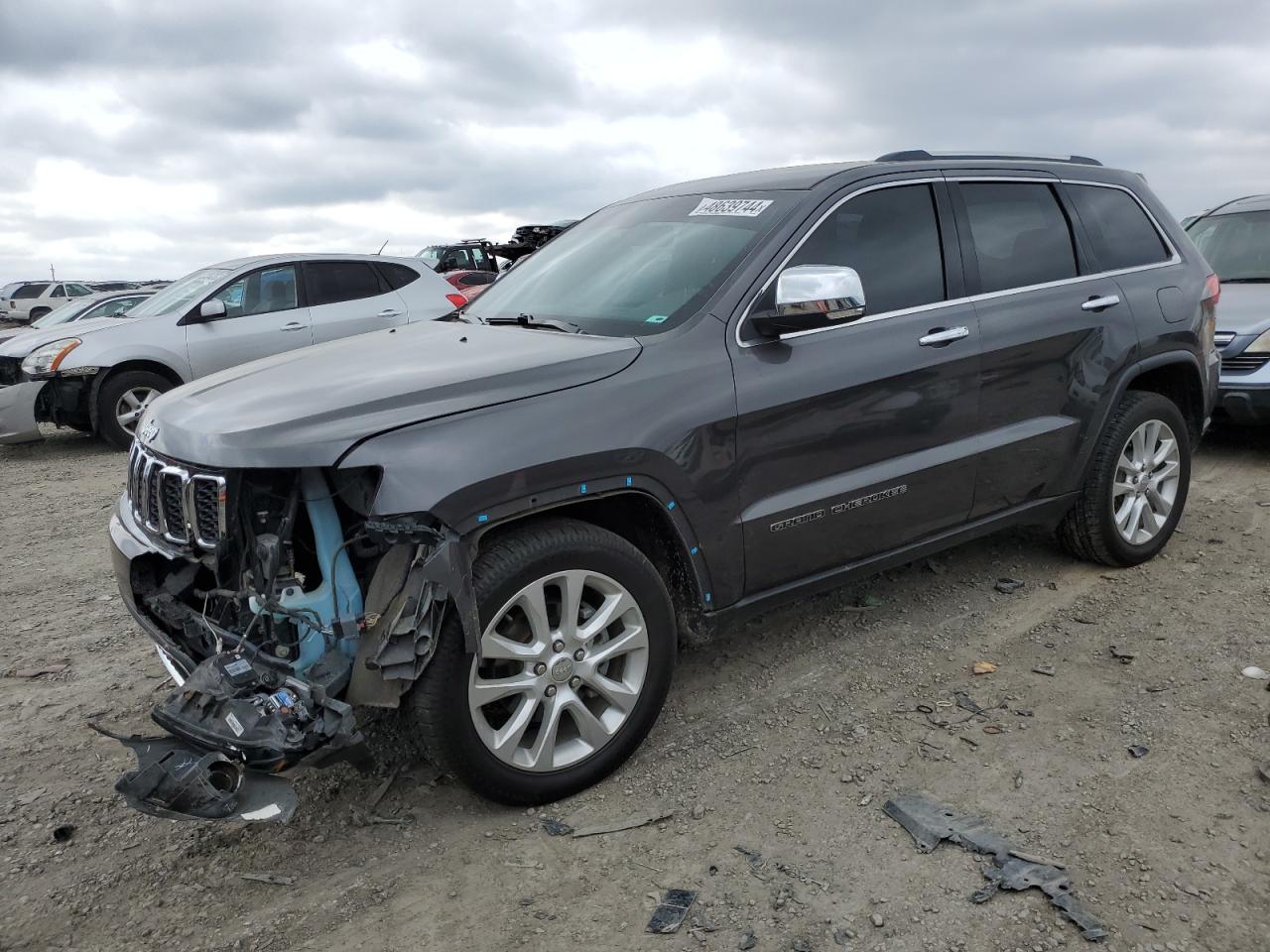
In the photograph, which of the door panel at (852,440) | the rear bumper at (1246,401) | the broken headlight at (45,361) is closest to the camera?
the door panel at (852,440)

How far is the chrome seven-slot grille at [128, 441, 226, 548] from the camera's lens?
2709 mm

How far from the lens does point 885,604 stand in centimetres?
443

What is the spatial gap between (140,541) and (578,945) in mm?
1804

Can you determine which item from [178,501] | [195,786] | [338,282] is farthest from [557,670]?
[338,282]

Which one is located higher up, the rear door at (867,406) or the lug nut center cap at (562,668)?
the rear door at (867,406)

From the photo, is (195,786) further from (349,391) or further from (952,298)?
(952,298)

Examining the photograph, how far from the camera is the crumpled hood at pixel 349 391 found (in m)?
2.63

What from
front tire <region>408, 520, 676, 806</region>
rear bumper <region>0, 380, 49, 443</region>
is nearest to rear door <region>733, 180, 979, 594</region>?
front tire <region>408, 520, 676, 806</region>

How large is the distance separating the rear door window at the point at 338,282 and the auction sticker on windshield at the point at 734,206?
257 inches

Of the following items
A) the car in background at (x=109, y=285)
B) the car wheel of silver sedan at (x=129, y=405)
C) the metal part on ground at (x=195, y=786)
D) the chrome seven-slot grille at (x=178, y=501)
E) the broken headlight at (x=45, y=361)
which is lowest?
the metal part on ground at (x=195, y=786)

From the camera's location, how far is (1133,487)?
4.64 metres

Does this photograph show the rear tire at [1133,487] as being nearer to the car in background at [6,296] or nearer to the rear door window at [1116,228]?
the rear door window at [1116,228]

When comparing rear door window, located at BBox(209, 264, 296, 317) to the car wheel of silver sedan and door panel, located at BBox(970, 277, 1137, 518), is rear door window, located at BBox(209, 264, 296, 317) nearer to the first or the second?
the car wheel of silver sedan

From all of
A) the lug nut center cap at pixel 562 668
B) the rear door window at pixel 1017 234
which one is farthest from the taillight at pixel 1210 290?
the lug nut center cap at pixel 562 668
